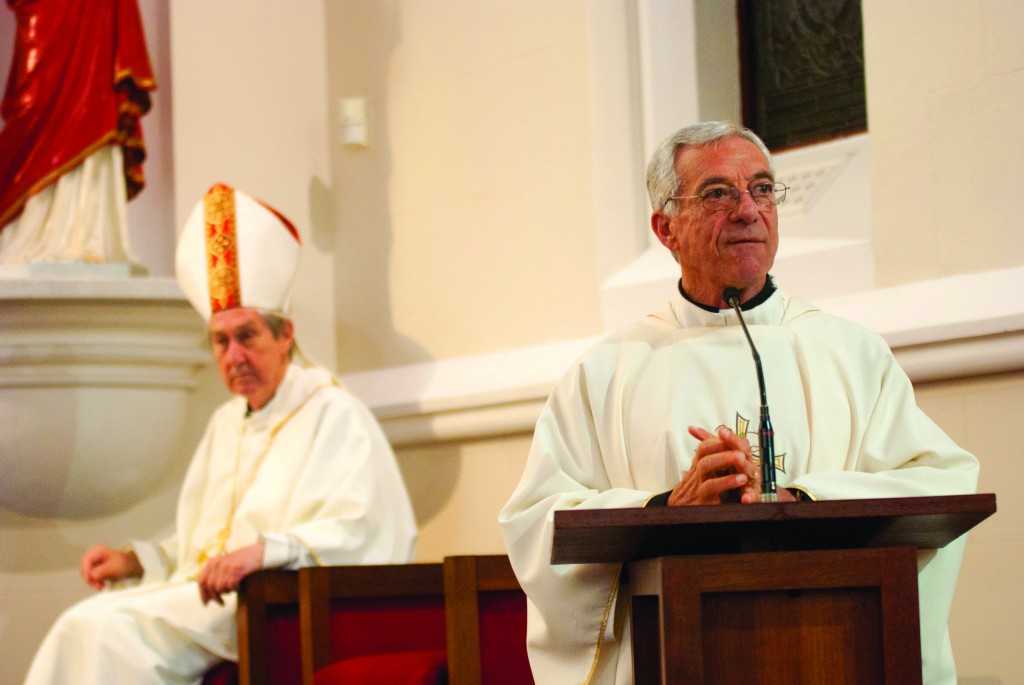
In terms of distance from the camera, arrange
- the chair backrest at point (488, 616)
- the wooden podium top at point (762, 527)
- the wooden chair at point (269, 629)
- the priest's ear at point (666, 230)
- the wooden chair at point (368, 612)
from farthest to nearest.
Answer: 1. the wooden chair at point (269, 629)
2. the wooden chair at point (368, 612)
3. the chair backrest at point (488, 616)
4. the priest's ear at point (666, 230)
5. the wooden podium top at point (762, 527)

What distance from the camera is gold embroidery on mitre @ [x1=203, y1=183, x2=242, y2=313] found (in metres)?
5.59

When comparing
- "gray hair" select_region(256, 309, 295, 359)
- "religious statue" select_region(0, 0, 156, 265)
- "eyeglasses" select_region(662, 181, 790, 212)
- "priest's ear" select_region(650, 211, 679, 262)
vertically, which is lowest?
"gray hair" select_region(256, 309, 295, 359)

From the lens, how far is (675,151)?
10.9ft

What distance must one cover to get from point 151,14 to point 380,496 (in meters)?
3.07

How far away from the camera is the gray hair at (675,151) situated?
329cm

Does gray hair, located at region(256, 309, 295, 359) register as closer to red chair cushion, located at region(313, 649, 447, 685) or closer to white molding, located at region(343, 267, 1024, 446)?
white molding, located at region(343, 267, 1024, 446)

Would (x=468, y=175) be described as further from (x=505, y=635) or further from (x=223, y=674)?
(x=505, y=635)

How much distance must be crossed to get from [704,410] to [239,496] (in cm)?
277

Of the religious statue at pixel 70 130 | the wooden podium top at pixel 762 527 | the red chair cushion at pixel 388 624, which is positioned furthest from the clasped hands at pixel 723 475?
the religious statue at pixel 70 130

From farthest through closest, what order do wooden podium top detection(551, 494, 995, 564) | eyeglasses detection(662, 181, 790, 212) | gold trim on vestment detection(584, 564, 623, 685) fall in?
1. eyeglasses detection(662, 181, 790, 212)
2. gold trim on vestment detection(584, 564, 623, 685)
3. wooden podium top detection(551, 494, 995, 564)

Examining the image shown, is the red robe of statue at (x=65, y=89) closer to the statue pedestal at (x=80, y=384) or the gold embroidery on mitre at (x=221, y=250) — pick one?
the statue pedestal at (x=80, y=384)

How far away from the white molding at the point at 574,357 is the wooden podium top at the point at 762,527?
1403 millimetres

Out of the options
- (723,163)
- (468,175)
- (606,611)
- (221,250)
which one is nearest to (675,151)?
(723,163)

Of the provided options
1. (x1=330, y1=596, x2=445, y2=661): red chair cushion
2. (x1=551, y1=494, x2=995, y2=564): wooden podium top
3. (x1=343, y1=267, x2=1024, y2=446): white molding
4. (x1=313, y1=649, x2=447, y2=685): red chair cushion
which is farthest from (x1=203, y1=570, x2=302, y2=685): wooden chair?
(x1=551, y1=494, x2=995, y2=564): wooden podium top
